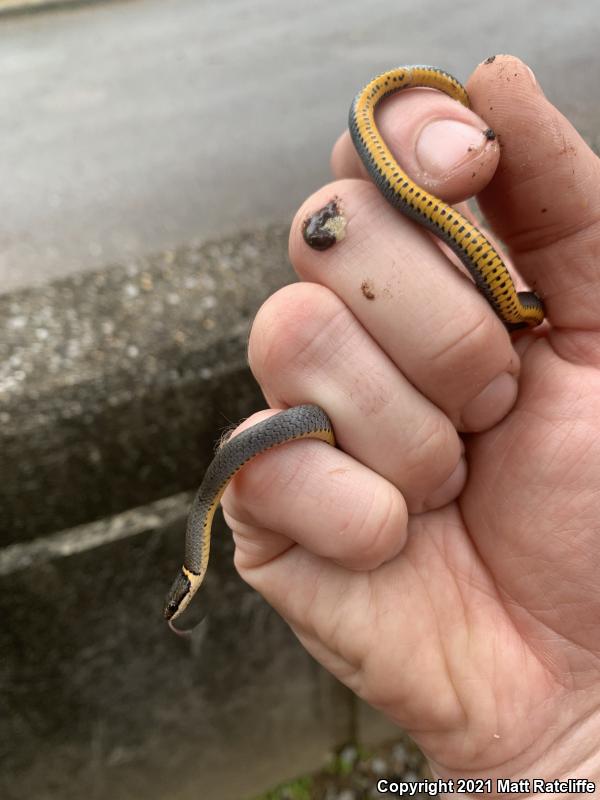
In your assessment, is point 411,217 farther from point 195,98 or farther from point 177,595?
point 195,98

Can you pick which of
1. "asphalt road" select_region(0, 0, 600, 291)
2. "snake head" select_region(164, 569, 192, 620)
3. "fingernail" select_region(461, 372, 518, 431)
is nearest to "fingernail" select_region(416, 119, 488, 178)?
"fingernail" select_region(461, 372, 518, 431)

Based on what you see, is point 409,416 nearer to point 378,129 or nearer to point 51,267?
point 378,129

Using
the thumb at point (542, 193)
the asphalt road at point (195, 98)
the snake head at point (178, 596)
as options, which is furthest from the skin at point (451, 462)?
the asphalt road at point (195, 98)

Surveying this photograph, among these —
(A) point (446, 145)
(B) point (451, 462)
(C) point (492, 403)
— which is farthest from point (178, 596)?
(A) point (446, 145)

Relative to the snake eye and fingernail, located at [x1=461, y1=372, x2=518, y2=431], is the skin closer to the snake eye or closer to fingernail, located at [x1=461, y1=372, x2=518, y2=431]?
fingernail, located at [x1=461, y1=372, x2=518, y2=431]

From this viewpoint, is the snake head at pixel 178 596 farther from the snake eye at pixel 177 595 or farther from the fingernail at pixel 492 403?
the fingernail at pixel 492 403

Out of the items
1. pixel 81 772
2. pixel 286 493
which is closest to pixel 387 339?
pixel 286 493
